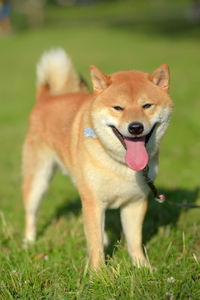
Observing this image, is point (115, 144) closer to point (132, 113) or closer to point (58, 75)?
point (132, 113)

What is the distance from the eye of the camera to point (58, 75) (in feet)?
13.2

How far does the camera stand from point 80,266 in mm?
2832

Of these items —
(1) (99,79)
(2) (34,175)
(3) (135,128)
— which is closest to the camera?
(3) (135,128)

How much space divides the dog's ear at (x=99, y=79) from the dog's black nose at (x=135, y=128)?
0.46 meters

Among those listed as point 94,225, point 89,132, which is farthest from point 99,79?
point 94,225

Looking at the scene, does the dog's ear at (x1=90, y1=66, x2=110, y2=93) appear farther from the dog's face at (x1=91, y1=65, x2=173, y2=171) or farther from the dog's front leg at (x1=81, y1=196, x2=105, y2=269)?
the dog's front leg at (x1=81, y1=196, x2=105, y2=269)

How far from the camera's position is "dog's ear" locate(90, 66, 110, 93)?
2738mm

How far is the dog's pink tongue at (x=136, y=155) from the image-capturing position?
8.40 feet

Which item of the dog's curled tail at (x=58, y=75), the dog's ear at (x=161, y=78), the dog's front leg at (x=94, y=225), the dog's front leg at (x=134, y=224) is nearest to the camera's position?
the dog's ear at (x=161, y=78)

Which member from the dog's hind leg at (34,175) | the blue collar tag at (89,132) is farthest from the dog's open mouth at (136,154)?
the dog's hind leg at (34,175)

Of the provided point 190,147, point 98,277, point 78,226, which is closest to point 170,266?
point 98,277

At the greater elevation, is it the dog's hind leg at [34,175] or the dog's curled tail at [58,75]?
the dog's curled tail at [58,75]

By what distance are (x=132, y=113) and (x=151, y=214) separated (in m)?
1.63

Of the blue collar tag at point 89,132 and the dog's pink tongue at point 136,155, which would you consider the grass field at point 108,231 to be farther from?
the blue collar tag at point 89,132
